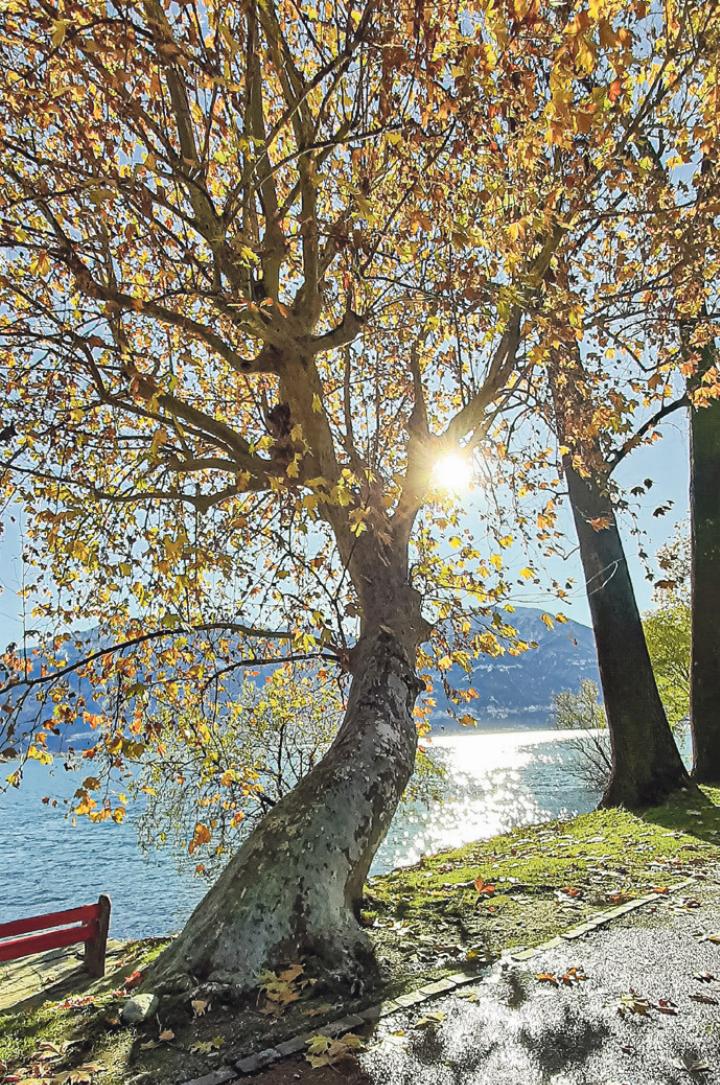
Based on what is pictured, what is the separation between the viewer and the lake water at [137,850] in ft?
90.7

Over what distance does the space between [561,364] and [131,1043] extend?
8905 mm

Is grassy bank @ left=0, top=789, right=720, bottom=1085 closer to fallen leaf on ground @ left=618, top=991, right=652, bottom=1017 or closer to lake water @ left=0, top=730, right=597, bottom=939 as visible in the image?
fallen leaf on ground @ left=618, top=991, right=652, bottom=1017

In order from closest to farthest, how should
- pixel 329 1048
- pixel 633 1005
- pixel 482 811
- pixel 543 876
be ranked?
pixel 329 1048 < pixel 633 1005 < pixel 543 876 < pixel 482 811

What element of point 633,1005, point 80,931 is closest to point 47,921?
point 80,931

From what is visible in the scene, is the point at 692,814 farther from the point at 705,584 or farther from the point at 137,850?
the point at 137,850

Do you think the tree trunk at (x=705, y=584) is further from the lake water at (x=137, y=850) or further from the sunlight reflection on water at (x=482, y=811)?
the sunlight reflection on water at (x=482, y=811)

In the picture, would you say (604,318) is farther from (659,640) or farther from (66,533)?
(659,640)

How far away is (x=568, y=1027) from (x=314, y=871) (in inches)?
81.4

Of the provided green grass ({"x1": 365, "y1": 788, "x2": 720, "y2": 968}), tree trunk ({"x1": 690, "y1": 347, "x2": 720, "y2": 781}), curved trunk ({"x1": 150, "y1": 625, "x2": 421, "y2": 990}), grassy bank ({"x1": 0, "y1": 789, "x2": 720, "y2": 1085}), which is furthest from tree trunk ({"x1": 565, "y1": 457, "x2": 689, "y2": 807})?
curved trunk ({"x1": 150, "y1": 625, "x2": 421, "y2": 990})

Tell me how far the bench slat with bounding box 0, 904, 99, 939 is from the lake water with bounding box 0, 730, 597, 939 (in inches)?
495

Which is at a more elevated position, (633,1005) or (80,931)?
(633,1005)

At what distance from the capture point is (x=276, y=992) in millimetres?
4477

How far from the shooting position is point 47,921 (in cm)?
668

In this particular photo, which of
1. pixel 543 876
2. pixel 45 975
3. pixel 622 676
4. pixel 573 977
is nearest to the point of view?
pixel 573 977
